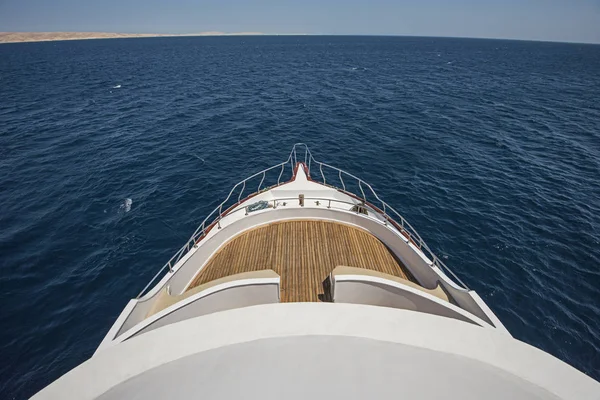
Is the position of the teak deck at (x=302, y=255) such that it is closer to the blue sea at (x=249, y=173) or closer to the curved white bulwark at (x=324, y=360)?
the curved white bulwark at (x=324, y=360)

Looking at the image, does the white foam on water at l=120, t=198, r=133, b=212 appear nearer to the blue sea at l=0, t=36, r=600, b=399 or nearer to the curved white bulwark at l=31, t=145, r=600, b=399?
the blue sea at l=0, t=36, r=600, b=399

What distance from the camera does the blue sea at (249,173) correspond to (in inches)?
485

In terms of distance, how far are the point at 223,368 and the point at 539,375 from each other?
3401 mm

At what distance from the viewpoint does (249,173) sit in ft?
77.3

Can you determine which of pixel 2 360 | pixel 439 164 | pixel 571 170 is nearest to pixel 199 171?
pixel 2 360

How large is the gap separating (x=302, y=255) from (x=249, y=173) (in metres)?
15.1

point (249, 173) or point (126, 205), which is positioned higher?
point (249, 173)

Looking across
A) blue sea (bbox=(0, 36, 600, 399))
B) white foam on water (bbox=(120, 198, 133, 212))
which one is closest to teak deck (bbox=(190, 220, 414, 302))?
blue sea (bbox=(0, 36, 600, 399))

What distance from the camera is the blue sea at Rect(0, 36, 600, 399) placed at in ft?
40.4

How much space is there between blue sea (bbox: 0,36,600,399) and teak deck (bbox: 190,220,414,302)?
6.71 m

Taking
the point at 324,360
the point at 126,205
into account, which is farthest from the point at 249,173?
the point at 324,360

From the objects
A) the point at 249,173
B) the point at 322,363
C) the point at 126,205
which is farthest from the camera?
the point at 249,173

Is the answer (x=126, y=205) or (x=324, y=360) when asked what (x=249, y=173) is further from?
(x=324, y=360)

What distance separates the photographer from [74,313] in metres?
12.3
